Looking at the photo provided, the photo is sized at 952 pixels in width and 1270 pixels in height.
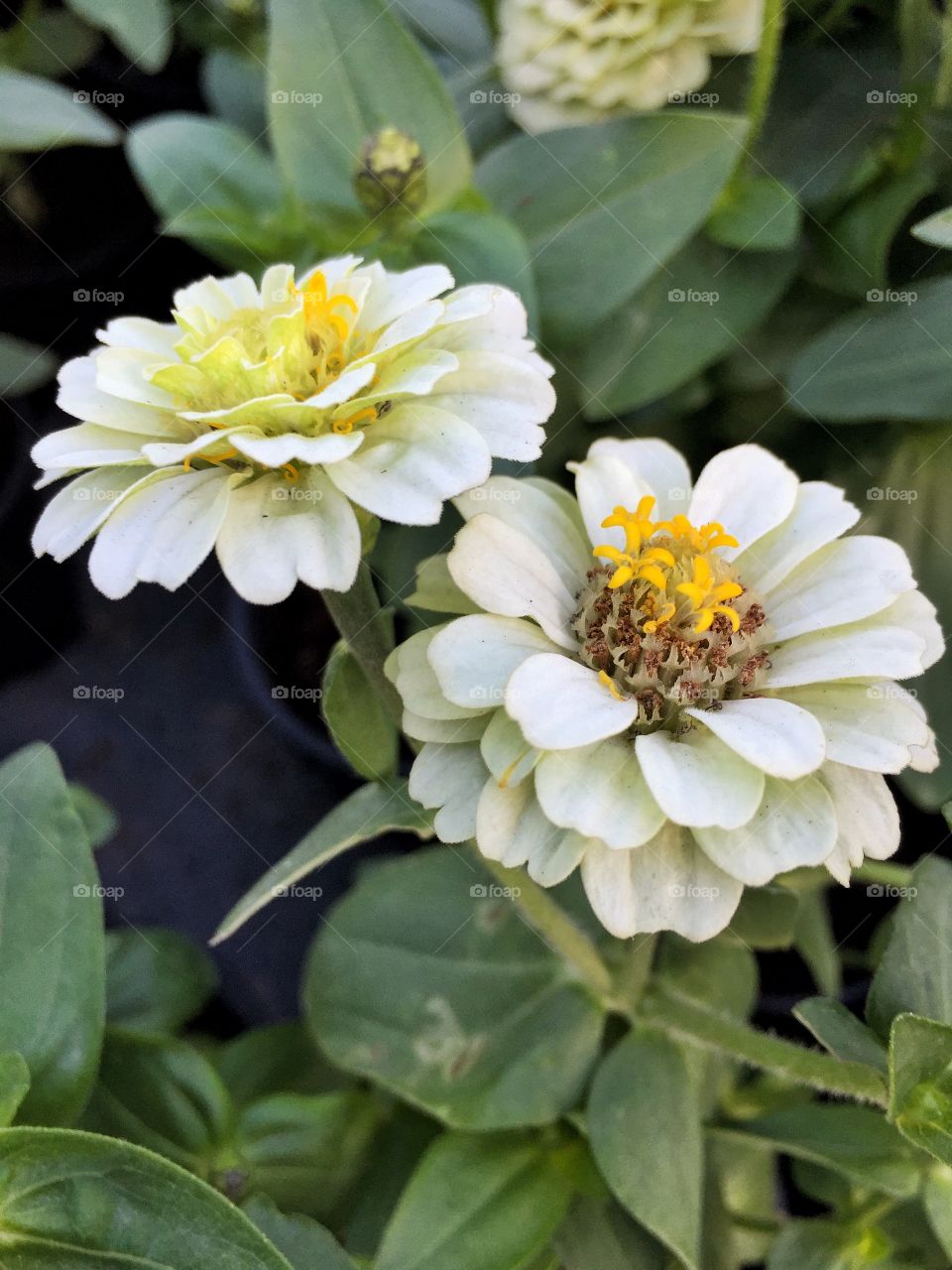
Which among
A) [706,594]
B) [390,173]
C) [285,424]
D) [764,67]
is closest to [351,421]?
[285,424]

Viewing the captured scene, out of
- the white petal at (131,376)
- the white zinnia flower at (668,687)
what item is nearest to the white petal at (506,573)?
the white zinnia flower at (668,687)

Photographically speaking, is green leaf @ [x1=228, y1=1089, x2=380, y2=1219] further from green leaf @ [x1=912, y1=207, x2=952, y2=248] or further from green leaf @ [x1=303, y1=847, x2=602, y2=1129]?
green leaf @ [x1=912, y1=207, x2=952, y2=248]

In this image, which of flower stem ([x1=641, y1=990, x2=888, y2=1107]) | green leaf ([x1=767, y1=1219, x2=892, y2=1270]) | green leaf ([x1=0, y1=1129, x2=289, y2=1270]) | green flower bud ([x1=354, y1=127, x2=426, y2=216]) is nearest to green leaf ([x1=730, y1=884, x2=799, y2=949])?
flower stem ([x1=641, y1=990, x2=888, y2=1107])

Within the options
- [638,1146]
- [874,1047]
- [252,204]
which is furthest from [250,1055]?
[252,204]

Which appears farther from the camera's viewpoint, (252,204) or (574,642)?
(252,204)

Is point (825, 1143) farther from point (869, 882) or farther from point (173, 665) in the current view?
point (173, 665)

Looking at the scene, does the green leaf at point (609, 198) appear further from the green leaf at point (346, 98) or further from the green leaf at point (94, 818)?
the green leaf at point (94, 818)

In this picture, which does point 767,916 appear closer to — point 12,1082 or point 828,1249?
point 828,1249
